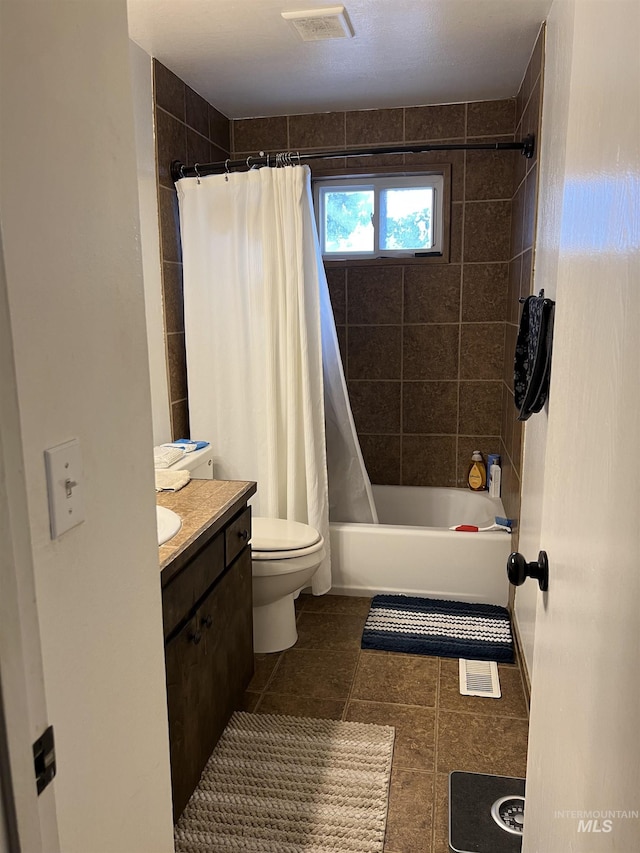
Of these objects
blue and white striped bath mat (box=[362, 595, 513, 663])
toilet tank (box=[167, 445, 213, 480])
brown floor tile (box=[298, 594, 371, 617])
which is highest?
toilet tank (box=[167, 445, 213, 480])

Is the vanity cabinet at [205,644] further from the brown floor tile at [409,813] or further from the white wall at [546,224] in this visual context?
the white wall at [546,224]

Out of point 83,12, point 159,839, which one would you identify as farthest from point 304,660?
point 83,12

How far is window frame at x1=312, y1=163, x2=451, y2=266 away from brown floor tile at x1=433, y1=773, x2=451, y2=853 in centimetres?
253

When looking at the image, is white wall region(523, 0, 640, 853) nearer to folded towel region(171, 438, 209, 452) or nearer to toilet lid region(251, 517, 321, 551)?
toilet lid region(251, 517, 321, 551)

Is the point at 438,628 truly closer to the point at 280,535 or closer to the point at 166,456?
the point at 280,535

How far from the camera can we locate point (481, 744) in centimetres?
221

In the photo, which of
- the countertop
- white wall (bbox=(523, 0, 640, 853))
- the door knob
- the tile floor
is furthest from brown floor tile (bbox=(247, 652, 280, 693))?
the door knob

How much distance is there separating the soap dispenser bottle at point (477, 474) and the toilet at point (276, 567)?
4.14 feet

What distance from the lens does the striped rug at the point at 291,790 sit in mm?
1812

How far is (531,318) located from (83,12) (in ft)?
5.49

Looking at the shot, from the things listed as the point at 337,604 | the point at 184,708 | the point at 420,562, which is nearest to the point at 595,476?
the point at 184,708

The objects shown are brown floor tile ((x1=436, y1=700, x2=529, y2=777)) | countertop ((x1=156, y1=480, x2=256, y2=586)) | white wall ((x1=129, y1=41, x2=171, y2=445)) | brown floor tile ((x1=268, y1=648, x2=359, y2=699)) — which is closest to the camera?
countertop ((x1=156, y1=480, x2=256, y2=586))

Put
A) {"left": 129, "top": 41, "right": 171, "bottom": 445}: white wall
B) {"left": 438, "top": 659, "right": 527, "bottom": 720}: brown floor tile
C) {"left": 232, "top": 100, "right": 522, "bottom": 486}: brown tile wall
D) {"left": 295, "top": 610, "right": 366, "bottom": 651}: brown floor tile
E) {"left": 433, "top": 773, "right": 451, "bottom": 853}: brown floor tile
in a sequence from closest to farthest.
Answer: {"left": 433, "top": 773, "right": 451, "bottom": 853}: brown floor tile
{"left": 438, "top": 659, "right": 527, "bottom": 720}: brown floor tile
{"left": 129, "top": 41, "right": 171, "bottom": 445}: white wall
{"left": 295, "top": 610, "right": 366, "bottom": 651}: brown floor tile
{"left": 232, "top": 100, "right": 522, "bottom": 486}: brown tile wall

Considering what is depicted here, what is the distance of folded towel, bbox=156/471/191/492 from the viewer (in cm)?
232
